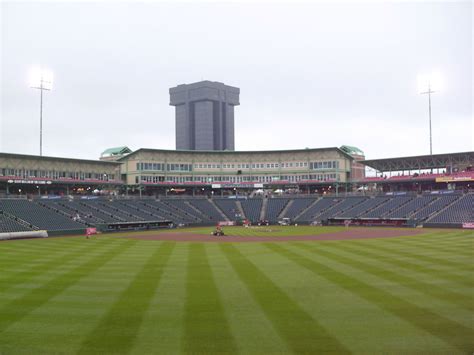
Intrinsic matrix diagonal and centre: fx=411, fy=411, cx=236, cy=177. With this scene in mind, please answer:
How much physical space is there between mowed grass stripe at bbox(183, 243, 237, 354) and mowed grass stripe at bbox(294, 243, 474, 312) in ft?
38.7

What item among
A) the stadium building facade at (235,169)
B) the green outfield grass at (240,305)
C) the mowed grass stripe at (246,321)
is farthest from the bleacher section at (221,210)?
the mowed grass stripe at (246,321)

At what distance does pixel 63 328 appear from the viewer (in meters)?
18.3

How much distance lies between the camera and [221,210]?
107 metres

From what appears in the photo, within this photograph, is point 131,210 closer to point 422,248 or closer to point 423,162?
A: point 422,248

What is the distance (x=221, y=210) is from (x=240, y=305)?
85359mm

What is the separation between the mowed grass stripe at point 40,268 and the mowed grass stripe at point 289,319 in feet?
50.2

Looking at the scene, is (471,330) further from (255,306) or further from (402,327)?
(255,306)

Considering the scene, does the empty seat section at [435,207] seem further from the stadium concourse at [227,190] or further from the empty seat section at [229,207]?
the empty seat section at [229,207]

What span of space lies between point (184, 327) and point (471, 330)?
12249mm

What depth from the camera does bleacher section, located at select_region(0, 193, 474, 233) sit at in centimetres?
7462

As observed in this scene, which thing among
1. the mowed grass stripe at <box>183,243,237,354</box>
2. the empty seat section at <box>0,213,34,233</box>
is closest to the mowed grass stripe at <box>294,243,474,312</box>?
the mowed grass stripe at <box>183,243,237,354</box>

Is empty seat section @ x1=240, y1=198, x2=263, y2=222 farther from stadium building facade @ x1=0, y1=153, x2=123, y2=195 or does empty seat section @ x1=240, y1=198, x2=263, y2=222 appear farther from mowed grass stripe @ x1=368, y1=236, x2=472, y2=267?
mowed grass stripe @ x1=368, y1=236, x2=472, y2=267

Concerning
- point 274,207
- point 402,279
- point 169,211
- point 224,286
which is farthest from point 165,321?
point 274,207

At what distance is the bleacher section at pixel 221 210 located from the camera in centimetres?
7462
